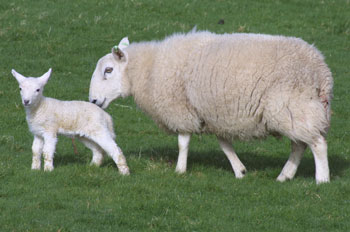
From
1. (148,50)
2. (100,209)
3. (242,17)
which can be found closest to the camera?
(100,209)

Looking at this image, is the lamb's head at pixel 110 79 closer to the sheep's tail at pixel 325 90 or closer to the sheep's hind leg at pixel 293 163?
the sheep's hind leg at pixel 293 163

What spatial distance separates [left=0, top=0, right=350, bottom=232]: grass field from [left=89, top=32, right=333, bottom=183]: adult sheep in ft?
1.93

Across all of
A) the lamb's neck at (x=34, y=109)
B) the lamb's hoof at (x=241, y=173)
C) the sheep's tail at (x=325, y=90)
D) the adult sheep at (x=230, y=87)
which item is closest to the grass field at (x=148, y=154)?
the lamb's hoof at (x=241, y=173)

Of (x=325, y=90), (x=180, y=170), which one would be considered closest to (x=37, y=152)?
(x=180, y=170)

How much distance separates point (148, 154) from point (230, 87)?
2250 millimetres

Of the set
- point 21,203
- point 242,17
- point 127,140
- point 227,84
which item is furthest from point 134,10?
point 21,203

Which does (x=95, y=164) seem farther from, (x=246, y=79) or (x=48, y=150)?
(x=246, y=79)

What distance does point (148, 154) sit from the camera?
991 cm

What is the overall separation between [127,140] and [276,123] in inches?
142

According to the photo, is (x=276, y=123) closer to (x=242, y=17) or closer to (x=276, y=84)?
(x=276, y=84)

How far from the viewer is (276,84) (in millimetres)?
7859

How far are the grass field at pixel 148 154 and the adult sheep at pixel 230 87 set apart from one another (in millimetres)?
587

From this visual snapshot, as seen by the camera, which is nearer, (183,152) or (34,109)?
(34,109)

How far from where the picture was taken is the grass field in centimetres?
687
